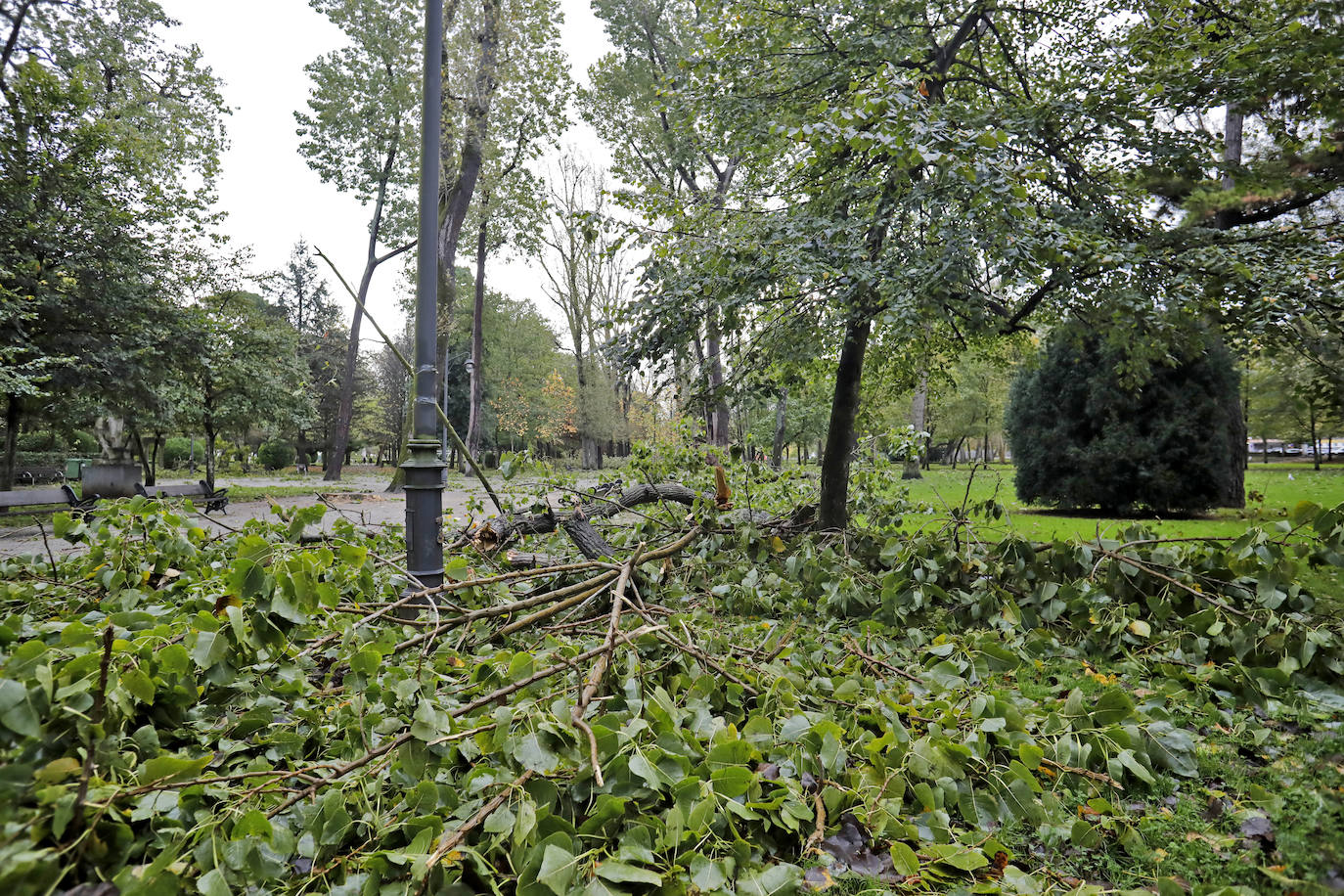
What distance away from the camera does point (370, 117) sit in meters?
18.4

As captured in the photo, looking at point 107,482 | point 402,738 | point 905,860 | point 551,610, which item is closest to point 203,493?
point 107,482

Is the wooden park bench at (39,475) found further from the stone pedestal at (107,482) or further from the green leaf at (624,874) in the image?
the green leaf at (624,874)

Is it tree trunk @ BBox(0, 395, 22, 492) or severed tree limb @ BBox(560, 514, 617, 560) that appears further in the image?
tree trunk @ BBox(0, 395, 22, 492)

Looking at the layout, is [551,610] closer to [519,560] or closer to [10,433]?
[519,560]

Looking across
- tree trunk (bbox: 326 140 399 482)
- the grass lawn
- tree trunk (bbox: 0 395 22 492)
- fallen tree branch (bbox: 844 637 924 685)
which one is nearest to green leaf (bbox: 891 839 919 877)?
fallen tree branch (bbox: 844 637 924 685)

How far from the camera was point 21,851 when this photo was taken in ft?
3.13

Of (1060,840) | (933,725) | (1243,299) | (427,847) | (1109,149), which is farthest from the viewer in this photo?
(1109,149)

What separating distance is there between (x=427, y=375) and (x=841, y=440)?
360 cm

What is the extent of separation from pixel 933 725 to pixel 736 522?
297 cm

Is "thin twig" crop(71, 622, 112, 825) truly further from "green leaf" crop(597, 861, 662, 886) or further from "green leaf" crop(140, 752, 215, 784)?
"green leaf" crop(597, 861, 662, 886)

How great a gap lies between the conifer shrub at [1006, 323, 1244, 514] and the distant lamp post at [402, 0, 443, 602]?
721 cm

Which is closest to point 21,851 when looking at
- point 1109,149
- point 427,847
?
point 427,847

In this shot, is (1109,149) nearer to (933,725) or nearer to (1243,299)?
(1243,299)

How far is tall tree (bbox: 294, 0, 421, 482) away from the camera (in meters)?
16.6
